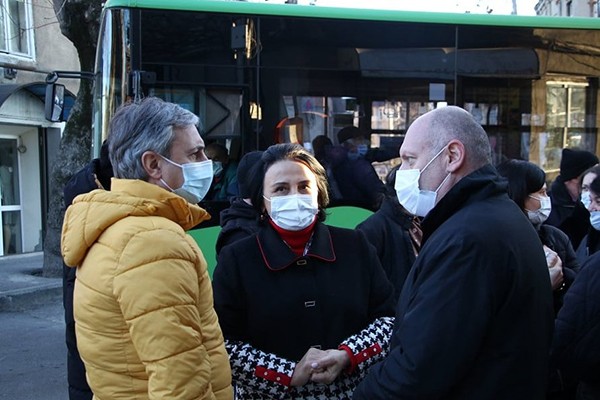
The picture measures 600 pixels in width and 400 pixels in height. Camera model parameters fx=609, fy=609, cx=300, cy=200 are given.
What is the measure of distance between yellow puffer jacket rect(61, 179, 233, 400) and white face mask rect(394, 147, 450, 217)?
0.79 m

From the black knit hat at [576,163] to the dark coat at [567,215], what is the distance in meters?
0.09

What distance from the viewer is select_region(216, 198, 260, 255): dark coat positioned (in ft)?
11.1

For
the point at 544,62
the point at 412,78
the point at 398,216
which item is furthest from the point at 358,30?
the point at 398,216

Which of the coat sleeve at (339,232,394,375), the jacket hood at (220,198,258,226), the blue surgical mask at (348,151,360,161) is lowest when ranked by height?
the coat sleeve at (339,232,394,375)

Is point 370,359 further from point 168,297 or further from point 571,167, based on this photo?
point 571,167

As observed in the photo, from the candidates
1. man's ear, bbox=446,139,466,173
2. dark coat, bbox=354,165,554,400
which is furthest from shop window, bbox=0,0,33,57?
dark coat, bbox=354,165,554,400

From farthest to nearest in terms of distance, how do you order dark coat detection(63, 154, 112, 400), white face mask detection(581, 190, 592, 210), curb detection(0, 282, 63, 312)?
curb detection(0, 282, 63, 312), white face mask detection(581, 190, 592, 210), dark coat detection(63, 154, 112, 400)

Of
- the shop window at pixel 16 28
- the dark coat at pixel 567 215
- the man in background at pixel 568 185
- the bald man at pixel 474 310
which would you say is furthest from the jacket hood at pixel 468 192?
the shop window at pixel 16 28

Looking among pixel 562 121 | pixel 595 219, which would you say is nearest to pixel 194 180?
pixel 595 219

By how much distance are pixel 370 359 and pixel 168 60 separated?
147 inches

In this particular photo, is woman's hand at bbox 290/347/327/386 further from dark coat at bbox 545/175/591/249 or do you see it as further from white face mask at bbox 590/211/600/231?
dark coat at bbox 545/175/591/249

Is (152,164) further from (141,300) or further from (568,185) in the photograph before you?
(568,185)

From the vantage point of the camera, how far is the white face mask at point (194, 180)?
7.09 feet

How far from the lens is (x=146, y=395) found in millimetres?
1812
